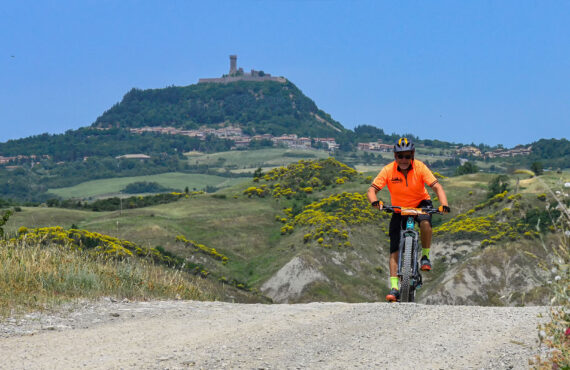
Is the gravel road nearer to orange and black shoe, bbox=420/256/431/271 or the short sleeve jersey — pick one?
orange and black shoe, bbox=420/256/431/271

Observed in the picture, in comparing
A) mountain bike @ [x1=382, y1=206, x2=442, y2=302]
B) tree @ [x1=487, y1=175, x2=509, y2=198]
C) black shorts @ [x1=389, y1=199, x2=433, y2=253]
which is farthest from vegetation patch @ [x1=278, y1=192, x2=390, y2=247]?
mountain bike @ [x1=382, y1=206, x2=442, y2=302]

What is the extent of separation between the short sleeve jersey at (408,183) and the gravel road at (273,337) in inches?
68.3

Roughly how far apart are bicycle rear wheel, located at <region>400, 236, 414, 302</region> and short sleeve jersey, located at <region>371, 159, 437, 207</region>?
0.58 metres

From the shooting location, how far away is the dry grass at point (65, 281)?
1038 centimetres

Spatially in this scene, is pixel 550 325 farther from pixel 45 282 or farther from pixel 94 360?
pixel 45 282

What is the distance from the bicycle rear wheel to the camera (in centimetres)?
1119

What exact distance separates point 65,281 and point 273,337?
4478 mm

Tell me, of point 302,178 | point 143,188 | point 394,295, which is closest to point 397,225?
point 394,295

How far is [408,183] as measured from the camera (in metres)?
11.2

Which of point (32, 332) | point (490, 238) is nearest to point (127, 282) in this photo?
point (32, 332)

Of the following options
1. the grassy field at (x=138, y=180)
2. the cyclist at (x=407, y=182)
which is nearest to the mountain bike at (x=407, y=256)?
the cyclist at (x=407, y=182)

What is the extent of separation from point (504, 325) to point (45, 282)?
6.61m

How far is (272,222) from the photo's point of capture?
53875mm

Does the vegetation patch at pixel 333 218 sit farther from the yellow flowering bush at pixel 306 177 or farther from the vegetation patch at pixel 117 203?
the vegetation patch at pixel 117 203
